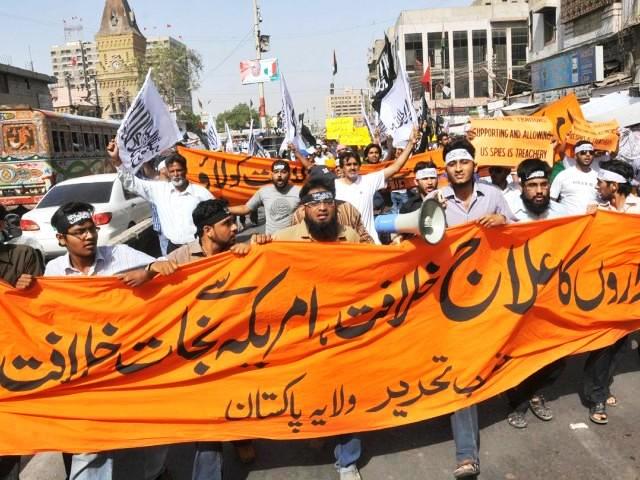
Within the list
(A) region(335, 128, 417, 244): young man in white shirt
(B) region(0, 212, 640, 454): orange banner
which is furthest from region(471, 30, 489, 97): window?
(B) region(0, 212, 640, 454): orange banner

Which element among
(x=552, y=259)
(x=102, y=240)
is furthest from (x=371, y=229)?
(x=102, y=240)

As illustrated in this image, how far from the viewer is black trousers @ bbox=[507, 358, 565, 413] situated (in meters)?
3.85

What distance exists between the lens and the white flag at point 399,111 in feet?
23.7

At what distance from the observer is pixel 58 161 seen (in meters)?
17.1

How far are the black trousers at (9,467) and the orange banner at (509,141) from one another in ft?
14.8

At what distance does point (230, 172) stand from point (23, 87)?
36.5 metres

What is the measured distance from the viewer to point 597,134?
6.82 metres

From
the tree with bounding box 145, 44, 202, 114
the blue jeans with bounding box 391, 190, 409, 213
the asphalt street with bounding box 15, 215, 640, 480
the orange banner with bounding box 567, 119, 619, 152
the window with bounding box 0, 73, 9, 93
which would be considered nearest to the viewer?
the asphalt street with bounding box 15, 215, 640, 480

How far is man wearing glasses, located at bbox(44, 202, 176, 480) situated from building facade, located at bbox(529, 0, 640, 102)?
Answer: 2020 cm

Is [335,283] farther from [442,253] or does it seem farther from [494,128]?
[494,128]

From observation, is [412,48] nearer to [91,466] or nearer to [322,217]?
[322,217]

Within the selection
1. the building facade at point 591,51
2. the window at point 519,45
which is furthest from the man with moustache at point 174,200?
the window at point 519,45

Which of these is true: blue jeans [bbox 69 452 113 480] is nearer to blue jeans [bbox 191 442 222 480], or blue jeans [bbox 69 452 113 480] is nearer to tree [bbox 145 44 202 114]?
blue jeans [bbox 191 442 222 480]

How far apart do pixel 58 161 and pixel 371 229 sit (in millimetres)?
14034
